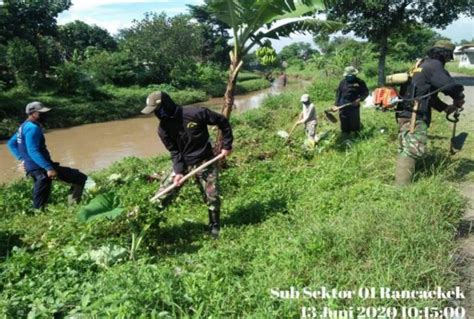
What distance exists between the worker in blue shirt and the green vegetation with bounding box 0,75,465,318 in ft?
1.03

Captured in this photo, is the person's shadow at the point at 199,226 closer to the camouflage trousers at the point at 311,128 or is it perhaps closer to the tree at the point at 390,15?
the camouflage trousers at the point at 311,128

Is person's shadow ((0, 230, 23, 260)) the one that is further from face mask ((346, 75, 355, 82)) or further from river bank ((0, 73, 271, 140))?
river bank ((0, 73, 271, 140))

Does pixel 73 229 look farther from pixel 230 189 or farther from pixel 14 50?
pixel 14 50

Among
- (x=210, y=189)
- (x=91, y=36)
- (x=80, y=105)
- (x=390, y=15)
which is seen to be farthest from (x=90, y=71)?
(x=91, y=36)

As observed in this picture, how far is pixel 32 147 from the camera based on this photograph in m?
5.35

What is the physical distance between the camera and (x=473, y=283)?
3141mm

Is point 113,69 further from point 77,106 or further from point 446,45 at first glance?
point 446,45

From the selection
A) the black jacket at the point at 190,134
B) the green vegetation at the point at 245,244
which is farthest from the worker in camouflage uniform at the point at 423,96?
the black jacket at the point at 190,134

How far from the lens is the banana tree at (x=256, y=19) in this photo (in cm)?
660

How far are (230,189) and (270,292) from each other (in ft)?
11.5

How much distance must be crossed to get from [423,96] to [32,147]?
5143mm

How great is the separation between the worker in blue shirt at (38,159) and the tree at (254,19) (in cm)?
253

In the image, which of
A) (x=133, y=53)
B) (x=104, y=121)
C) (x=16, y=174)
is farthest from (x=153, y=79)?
(x=16, y=174)

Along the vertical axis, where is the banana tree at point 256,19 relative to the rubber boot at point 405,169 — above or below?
above
